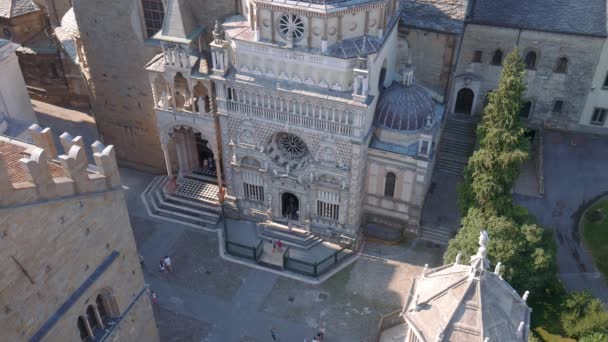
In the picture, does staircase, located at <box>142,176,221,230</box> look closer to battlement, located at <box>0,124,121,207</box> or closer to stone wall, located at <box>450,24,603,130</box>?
battlement, located at <box>0,124,121,207</box>

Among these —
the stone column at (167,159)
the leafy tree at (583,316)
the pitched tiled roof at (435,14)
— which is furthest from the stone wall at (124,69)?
the leafy tree at (583,316)

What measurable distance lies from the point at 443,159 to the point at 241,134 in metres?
19.6

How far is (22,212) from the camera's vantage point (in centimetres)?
2197

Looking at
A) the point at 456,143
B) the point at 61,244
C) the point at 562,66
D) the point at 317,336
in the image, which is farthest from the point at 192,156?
the point at 562,66

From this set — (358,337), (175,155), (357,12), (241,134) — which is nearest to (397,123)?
(357,12)

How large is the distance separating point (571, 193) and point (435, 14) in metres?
19.3

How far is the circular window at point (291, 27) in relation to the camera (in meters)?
38.9

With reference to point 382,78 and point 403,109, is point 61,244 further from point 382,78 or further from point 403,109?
point 382,78

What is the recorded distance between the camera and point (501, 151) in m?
41.5

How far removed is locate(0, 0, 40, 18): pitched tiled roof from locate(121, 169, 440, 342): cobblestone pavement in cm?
2765

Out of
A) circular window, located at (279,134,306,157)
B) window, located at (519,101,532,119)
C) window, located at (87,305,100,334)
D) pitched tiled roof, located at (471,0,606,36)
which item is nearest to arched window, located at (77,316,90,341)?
window, located at (87,305,100,334)

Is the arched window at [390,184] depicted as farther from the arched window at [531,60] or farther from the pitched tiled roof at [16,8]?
the pitched tiled roof at [16,8]

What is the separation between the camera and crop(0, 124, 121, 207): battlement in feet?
71.3

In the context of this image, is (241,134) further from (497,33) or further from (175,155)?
Result: (497,33)
